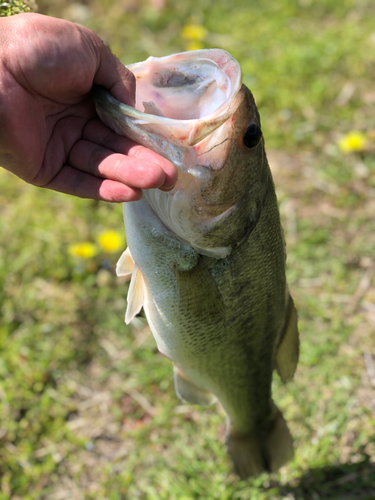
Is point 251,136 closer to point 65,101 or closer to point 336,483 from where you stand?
point 65,101

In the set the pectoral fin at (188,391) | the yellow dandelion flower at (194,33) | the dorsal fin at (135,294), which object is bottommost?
the pectoral fin at (188,391)

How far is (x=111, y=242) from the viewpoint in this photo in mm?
3379

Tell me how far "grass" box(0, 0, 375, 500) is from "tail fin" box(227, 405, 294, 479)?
0.84ft

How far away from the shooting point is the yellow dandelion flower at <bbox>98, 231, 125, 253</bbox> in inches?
133

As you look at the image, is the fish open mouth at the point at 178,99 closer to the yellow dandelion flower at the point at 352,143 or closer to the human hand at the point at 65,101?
the human hand at the point at 65,101

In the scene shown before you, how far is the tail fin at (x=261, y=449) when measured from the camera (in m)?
2.27

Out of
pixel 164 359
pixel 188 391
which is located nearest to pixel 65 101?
pixel 188 391

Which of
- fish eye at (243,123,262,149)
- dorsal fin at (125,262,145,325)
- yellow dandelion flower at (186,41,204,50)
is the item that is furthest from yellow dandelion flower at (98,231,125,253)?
yellow dandelion flower at (186,41,204,50)

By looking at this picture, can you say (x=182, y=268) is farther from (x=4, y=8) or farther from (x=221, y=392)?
(x=4, y=8)

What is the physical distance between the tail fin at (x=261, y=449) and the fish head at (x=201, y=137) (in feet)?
3.45

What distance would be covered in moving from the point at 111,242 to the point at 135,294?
5.26 ft

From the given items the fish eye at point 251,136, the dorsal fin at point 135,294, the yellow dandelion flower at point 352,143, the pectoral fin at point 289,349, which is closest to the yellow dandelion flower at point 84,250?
the dorsal fin at point 135,294

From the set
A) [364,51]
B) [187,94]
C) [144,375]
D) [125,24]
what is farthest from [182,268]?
[125,24]

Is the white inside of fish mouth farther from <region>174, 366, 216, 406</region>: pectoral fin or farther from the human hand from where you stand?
<region>174, 366, 216, 406</region>: pectoral fin
